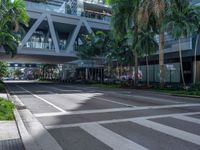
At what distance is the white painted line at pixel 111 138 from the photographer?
285 inches

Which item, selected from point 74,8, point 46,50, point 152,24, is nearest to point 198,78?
point 152,24

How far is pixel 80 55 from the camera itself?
55562mm

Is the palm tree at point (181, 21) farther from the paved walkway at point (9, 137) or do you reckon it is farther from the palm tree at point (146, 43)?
the paved walkway at point (9, 137)

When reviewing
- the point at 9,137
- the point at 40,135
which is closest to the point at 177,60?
the point at 40,135

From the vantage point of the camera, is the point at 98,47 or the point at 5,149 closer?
the point at 5,149

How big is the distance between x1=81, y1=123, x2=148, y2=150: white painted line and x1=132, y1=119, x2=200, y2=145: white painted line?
148 centimetres

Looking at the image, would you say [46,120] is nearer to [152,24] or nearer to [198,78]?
[152,24]

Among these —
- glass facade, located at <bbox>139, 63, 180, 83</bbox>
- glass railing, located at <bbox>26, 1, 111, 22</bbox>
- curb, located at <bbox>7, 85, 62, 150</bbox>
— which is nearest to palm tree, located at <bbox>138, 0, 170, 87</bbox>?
glass facade, located at <bbox>139, 63, 180, 83</bbox>

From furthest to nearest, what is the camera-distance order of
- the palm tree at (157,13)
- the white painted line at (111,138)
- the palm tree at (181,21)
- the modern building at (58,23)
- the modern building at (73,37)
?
the modern building at (58,23)
the modern building at (73,37)
the palm tree at (157,13)
the palm tree at (181,21)
the white painted line at (111,138)

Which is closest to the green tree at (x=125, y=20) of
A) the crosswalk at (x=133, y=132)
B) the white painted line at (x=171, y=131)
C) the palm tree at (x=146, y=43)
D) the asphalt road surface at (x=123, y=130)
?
the palm tree at (x=146, y=43)

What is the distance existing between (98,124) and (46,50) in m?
45.6

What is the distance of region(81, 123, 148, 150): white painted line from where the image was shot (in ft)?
23.7

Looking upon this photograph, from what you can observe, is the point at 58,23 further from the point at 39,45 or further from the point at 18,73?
the point at 18,73

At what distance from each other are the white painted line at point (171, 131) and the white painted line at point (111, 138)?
4.86 ft
